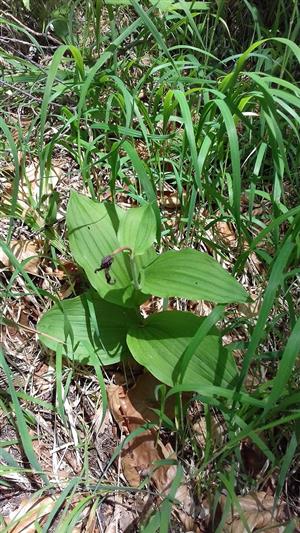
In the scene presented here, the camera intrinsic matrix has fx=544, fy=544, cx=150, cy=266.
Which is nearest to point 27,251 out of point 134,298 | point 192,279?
point 134,298

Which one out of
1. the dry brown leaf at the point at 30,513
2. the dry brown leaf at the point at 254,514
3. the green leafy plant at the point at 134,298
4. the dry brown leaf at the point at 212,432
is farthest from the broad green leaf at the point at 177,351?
the dry brown leaf at the point at 30,513

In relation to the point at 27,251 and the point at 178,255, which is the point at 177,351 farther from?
the point at 27,251

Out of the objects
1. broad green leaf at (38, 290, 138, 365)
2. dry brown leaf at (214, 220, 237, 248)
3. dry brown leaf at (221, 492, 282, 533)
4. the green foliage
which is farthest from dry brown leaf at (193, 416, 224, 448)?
dry brown leaf at (214, 220, 237, 248)

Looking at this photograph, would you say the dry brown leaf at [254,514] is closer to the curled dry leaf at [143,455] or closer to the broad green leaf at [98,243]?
the curled dry leaf at [143,455]

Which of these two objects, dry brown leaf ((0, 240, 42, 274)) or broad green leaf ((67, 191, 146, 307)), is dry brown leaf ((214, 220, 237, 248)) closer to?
broad green leaf ((67, 191, 146, 307))

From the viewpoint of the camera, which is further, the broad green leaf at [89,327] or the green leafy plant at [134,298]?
the broad green leaf at [89,327]

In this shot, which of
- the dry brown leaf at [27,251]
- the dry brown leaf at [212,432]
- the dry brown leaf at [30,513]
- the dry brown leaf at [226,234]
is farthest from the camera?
the dry brown leaf at [226,234]
